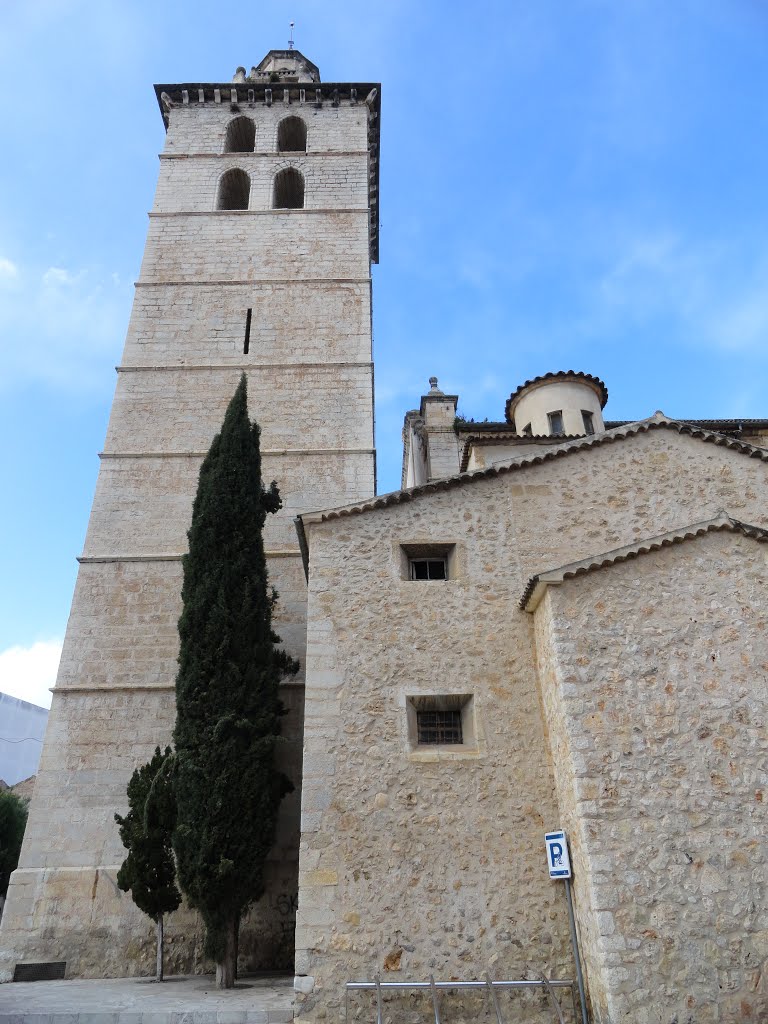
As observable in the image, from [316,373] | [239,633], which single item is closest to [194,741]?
[239,633]

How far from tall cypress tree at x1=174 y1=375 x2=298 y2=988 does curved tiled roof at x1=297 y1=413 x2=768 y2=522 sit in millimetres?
1731

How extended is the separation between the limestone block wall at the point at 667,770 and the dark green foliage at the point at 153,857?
5.19 meters

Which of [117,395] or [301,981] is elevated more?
[117,395]

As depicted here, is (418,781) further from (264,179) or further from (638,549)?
(264,179)

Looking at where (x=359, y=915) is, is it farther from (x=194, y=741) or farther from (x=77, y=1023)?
(x=194, y=741)

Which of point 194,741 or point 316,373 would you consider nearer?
point 194,741

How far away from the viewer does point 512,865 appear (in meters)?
7.89

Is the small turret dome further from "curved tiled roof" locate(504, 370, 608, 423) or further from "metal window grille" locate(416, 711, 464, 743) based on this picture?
"metal window grille" locate(416, 711, 464, 743)

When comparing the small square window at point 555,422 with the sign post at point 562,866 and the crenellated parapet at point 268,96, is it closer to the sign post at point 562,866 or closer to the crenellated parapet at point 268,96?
the sign post at point 562,866

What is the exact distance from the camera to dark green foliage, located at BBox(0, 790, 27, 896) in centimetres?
2108

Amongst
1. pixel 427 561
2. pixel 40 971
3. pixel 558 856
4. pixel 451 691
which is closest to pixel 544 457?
pixel 427 561

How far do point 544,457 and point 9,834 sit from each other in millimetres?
19802

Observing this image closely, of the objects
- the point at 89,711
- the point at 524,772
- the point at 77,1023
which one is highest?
the point at 89,711

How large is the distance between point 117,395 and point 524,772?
11696 millimetres
